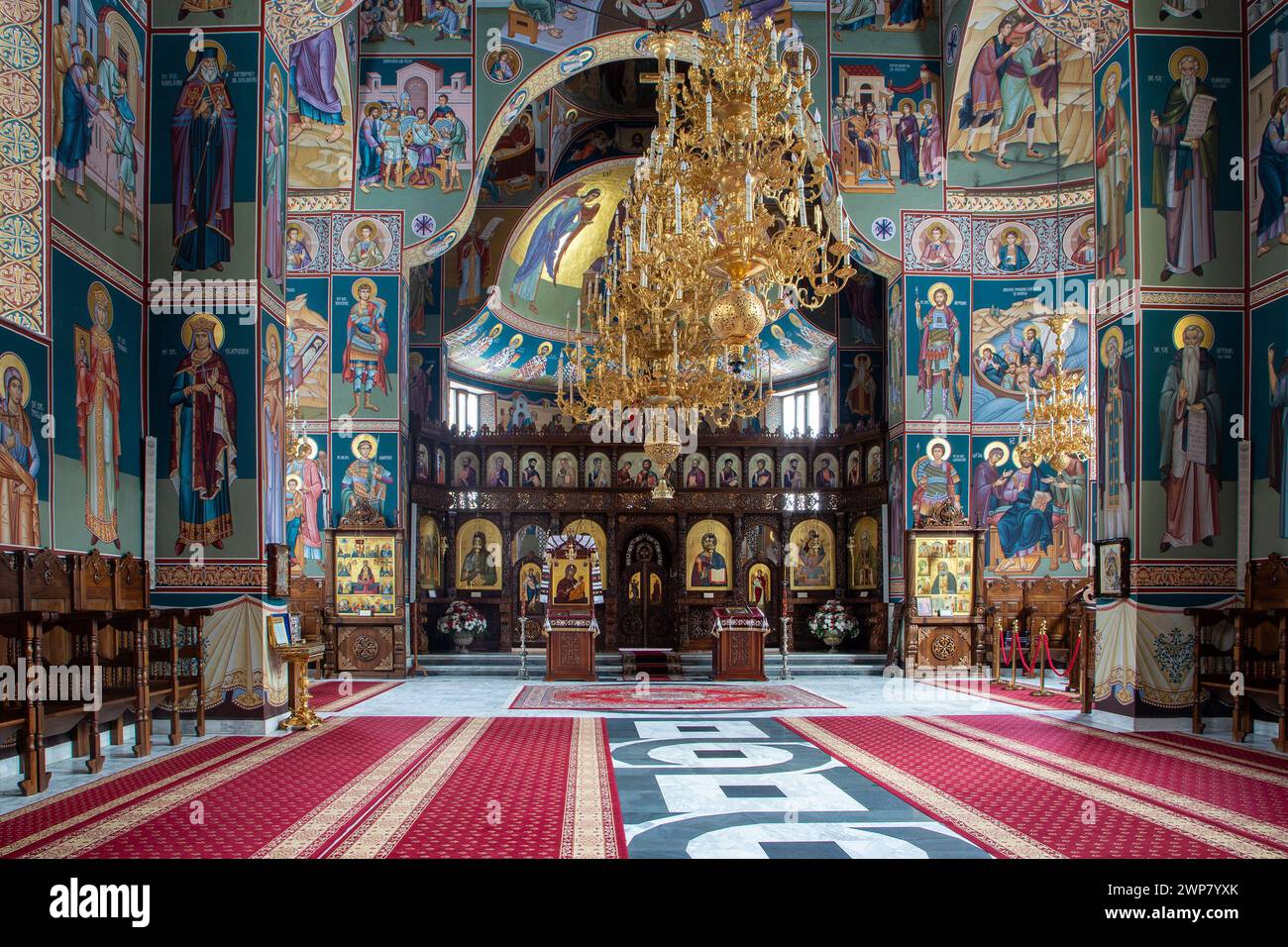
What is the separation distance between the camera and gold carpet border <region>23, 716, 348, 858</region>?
5438mm

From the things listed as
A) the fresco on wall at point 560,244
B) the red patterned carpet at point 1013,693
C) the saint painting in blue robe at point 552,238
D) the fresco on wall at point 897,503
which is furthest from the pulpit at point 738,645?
the saint painting in blue robe at point 552,238

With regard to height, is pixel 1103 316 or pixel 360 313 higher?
pixel 360 313

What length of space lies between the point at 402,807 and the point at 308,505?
37.8ft

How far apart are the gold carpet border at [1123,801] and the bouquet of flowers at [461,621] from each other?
11214mm

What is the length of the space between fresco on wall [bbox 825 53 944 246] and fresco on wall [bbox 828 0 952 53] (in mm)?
246

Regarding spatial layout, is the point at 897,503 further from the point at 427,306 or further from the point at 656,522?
the point at 427,306

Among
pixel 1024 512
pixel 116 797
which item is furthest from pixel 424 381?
pixel 116 797

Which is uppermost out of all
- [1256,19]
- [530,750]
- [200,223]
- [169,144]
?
[1256,19]

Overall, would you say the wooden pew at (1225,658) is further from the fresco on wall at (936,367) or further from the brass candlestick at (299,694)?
the brass candlestick at (299,694)

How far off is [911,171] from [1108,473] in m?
8.20

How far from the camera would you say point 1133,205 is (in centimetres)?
1080

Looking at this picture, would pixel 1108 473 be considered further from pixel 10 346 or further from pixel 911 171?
pixel 10 346

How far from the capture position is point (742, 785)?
736 cm

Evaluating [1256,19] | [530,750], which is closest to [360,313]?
[530,750]
